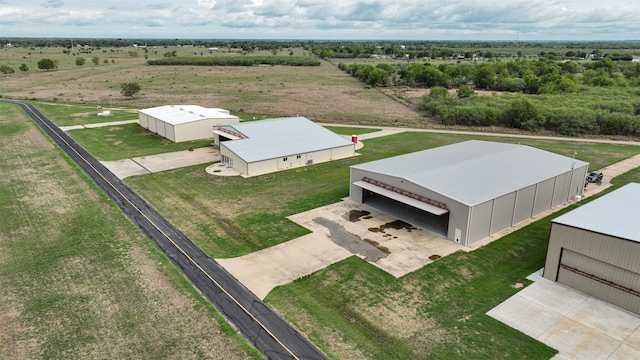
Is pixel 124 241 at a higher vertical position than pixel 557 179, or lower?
lower

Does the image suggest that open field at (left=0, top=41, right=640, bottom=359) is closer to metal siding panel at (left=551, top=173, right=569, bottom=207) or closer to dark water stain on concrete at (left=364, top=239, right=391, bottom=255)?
dark water stain on concrete at (left=364, top=239, right=391, bottom=255)

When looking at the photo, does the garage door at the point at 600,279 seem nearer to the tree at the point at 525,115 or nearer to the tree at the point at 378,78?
the tree at the point at 525,115

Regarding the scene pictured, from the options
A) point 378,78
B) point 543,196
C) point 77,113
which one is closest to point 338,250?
point 543,196

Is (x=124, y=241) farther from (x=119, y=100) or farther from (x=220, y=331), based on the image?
(x=119, y=100)

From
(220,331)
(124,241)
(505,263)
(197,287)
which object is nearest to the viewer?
(220,331)

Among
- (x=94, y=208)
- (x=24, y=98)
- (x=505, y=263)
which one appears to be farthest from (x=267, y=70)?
(x=505, y=263)

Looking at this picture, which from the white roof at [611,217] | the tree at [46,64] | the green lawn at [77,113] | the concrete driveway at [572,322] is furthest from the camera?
the tree at [46,64]

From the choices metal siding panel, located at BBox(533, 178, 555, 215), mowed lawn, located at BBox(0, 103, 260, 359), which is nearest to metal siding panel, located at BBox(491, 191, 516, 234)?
metal siding panel, located at BBox(533, 178, 555, 215)

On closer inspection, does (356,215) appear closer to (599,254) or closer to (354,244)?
(354,244)

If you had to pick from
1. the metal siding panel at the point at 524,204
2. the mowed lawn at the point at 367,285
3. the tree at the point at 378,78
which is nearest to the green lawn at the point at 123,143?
the mowed lawn at the point at 367,285
